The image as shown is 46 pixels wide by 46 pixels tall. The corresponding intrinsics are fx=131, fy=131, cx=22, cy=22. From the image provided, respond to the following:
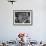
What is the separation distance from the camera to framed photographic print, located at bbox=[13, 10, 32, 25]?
17.0 ft

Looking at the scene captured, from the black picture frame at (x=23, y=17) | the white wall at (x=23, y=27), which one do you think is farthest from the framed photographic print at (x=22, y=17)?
the white wall at (x=23, y=27)

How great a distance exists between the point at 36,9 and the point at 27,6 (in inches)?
14.7

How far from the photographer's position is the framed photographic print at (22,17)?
517cm

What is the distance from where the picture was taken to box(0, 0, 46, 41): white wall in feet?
16.9

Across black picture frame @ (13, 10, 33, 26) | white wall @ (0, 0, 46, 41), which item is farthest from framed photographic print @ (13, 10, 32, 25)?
white wall @ (0, 0, 46, 41)

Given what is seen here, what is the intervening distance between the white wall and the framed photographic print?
0.12 metres

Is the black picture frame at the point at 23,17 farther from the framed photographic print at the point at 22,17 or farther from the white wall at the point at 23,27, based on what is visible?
the white wall at the point at 23,27

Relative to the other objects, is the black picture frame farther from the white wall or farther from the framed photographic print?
the white wall

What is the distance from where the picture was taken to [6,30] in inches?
205

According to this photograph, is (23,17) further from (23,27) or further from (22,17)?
(23,27)

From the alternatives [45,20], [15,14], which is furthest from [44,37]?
[15,14]

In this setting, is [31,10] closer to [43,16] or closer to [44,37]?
[43,16]

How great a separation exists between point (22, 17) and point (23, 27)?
15.7 inches

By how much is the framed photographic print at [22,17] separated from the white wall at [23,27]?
4.7 inches
